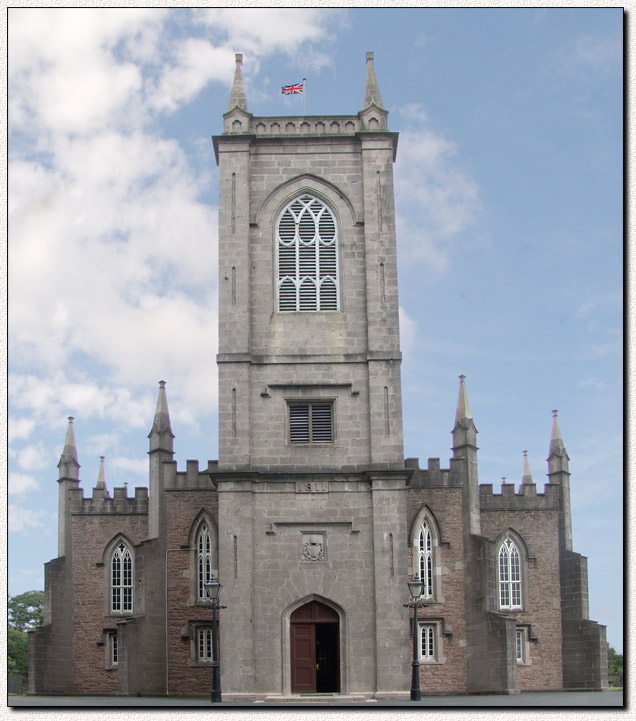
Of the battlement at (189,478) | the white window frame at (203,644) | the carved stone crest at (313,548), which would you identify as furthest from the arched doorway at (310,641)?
the battlement at (189,478)

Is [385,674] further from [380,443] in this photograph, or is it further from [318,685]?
[380,443]

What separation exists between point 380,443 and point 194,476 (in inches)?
413

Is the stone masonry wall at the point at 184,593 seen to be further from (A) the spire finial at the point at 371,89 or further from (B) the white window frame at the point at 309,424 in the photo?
(A) the spire finial at the point at 371,89

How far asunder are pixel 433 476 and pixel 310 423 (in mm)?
9023

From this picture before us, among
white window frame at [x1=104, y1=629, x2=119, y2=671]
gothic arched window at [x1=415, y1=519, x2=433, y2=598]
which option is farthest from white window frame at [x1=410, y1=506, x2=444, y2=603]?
white window frame at [x1=104, y1=629, x2=119, y2=671]

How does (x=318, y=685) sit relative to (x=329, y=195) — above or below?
below

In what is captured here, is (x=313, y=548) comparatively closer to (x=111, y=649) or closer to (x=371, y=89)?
(x=111, y=649)

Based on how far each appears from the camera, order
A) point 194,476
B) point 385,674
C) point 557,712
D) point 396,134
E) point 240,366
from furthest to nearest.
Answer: point 194,476 < point 396,134 < point 240,366 < point 385,674 < point 557,712

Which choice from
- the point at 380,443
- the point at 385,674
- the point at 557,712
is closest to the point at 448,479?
the point at 380,443

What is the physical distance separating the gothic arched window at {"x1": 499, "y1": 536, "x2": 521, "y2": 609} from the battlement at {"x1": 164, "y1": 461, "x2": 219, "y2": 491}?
1278cm

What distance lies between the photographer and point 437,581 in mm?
46906

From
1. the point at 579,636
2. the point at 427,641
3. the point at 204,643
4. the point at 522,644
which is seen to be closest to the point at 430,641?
the point at 427,641

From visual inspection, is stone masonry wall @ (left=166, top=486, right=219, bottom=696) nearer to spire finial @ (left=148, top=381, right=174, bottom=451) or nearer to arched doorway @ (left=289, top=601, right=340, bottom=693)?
spire finial @ (left=148, top=381, right=174, bottom=451)

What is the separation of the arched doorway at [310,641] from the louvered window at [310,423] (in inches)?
224
